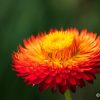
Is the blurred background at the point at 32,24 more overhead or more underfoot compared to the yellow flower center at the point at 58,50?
more overhead

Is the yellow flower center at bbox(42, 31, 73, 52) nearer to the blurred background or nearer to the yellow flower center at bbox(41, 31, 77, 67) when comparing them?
the yellow flower center at bbox(41, 31, 77, 67)

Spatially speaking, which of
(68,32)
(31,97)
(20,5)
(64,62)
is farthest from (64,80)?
(20,5)

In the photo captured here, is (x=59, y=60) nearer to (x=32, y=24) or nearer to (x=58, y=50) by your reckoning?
(x=58, y=50)

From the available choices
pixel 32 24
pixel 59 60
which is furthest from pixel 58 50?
pixel 32 24

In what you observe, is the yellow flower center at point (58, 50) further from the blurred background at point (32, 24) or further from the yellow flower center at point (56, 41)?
the blurred background at point (32, 24)

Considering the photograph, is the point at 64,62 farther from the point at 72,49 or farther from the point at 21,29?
the point at 21,29

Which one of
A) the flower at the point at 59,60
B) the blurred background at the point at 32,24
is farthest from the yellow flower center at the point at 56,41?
the blurred background at the point at 32,24
